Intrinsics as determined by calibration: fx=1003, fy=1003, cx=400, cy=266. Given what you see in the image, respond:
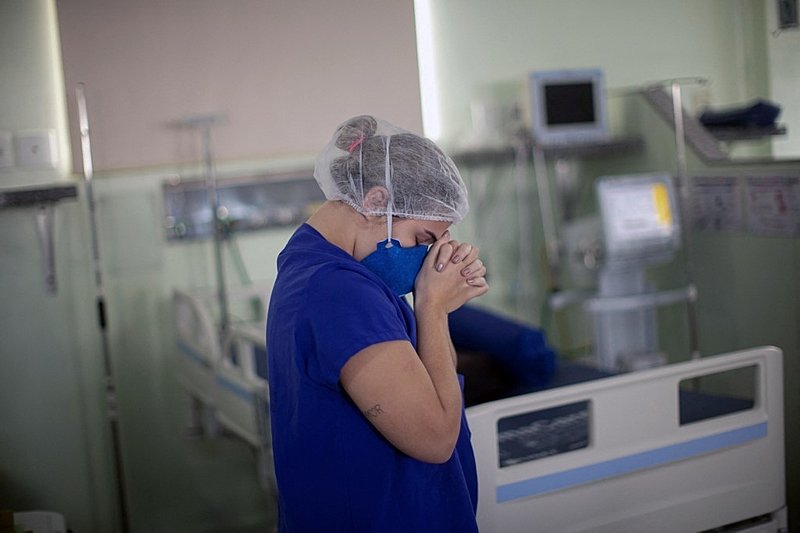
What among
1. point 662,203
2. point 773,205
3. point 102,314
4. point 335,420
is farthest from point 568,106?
point 335,420

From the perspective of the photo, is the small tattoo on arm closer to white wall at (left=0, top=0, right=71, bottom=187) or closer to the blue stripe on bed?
the blue stripe on bed

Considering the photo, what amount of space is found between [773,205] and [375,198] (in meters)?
2.03

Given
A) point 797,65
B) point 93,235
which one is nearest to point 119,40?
point 93,235

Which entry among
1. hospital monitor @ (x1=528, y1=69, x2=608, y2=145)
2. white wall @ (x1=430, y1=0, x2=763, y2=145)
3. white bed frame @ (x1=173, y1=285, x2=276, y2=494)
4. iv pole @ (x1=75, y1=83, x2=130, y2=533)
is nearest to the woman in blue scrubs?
white bed frame @ (x1=173, y1=285, x2=276, y2=494)

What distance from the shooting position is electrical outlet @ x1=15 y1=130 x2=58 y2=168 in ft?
10.7

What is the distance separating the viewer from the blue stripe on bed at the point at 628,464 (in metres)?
2.08

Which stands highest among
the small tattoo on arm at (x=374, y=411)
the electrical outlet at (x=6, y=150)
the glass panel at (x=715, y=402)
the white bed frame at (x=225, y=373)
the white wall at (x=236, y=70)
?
the white wall at (x=236, y=70)

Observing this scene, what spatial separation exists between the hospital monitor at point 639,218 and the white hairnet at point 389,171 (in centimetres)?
188

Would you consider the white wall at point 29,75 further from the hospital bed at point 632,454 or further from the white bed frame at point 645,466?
the white bed frame at point 645,466

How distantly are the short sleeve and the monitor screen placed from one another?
2434 millimetres

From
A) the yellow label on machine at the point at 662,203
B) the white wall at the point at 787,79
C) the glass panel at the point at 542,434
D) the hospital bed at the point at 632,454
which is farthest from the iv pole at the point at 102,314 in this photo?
the white wall at the point at 787,79

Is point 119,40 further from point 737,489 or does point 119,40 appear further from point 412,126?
point 737,489

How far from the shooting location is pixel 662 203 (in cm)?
352

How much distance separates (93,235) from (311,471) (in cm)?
181
